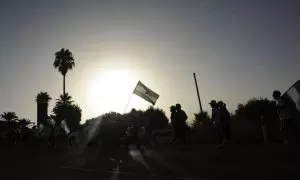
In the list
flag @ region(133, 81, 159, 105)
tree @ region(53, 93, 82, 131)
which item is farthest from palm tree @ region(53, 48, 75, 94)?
flag @ region(133, 81, 159, 105)

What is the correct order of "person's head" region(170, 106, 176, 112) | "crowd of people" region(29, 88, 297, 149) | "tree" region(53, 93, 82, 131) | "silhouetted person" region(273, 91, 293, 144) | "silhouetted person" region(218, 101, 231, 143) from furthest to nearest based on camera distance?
"tree" region(53, 93, 82, 131), "person's head" region(170, 106, 176, 112), "silhouetted person" region(218, 101, 231, 143), "crowd of people" region(29, 88, 297, 149), "silhouetted person" region(273, 91, 293, 144)

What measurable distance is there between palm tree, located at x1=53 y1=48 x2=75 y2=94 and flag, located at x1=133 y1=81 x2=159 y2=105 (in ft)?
143

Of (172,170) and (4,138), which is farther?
(4,138)

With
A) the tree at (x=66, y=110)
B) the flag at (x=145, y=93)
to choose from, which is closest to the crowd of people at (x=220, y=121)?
the flag at (x=145, y=93)

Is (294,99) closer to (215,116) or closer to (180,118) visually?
(215,116)

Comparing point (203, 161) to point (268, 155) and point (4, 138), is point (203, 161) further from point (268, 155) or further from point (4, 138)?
point (4, 138)

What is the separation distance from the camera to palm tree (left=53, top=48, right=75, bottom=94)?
66.9 meters

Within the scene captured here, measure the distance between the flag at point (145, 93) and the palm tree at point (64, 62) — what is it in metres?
43.7

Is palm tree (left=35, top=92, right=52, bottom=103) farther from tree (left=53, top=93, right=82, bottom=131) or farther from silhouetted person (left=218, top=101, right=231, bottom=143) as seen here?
silhouetted person (left=218, top=101, right=231, bottom=143)

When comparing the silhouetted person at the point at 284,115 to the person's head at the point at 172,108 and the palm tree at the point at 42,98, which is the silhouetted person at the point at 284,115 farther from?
the palm tree at the point at 42,98

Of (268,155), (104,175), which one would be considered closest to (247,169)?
(268,155)

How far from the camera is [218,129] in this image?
1518 centimetres

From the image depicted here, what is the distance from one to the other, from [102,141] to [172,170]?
641 cm

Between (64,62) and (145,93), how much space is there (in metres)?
46.1
